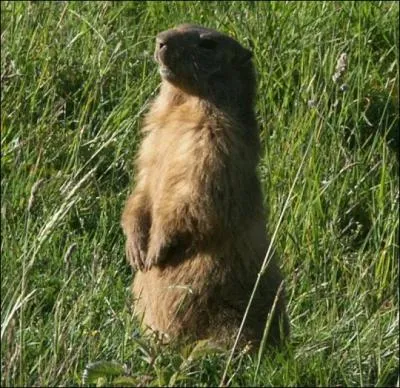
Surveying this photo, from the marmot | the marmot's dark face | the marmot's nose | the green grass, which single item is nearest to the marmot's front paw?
the marmot

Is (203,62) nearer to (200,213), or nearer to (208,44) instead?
(208,44)

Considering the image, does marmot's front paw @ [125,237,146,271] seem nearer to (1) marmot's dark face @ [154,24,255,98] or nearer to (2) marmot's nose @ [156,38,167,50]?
(1) marmot's dark face @ [154,24,255,98]

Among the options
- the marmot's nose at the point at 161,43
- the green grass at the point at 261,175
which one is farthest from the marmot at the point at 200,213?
the green grass at the point at 261,175

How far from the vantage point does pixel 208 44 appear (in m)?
6.34

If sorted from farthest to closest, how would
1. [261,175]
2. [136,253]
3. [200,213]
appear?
[261,175]
[136,253]
[200,213]

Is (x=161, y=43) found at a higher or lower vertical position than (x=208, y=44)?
higher

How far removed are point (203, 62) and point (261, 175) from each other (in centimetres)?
143

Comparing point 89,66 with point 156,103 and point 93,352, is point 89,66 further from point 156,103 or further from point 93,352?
point 93,352

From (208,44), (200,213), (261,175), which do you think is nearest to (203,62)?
(208,44)

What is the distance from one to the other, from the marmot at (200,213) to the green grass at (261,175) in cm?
22

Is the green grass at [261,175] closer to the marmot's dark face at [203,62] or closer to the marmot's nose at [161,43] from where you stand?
the marmot's dark face at [203,62]

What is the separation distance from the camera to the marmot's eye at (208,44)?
632 cm

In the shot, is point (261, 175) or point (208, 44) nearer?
point (208, 44)

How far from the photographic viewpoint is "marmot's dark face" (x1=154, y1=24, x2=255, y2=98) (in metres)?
6.16
